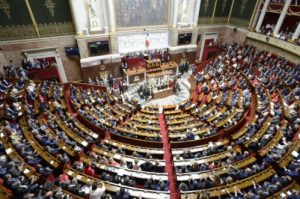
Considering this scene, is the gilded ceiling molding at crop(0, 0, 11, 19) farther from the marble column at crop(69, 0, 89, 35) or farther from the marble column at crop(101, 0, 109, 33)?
the marble column at crop(101, 0, 109, 33)

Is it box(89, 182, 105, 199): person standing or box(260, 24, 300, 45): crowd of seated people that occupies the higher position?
box(260, 24, 300, 45): crowd of seated people

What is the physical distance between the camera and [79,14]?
44.1ft

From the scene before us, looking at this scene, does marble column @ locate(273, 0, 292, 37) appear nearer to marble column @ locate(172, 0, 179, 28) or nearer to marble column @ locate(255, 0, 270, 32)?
marble column @ locate(255, 0, 270, 32)

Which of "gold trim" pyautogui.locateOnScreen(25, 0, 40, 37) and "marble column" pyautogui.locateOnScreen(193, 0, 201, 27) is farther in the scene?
"marble column" pyautogui.locateOnScreen(193, 0, 201, 27)

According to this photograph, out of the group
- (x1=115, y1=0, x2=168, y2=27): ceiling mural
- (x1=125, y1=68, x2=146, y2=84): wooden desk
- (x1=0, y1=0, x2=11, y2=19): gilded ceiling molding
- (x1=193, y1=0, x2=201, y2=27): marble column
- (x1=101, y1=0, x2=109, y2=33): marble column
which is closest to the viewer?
Result: (x1=0, y1=0, x2=11, y2=19): gilded ceiling molding

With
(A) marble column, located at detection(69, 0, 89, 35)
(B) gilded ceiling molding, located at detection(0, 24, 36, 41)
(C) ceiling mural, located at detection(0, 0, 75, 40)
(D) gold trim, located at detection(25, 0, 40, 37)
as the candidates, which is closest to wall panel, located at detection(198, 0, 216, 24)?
(A) marble column, located at detection(69, 0, 89, 35)

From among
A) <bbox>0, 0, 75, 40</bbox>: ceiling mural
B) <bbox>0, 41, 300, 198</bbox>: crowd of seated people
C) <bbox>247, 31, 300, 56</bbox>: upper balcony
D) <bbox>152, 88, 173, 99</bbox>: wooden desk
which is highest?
<bbox>0, 0, 75, 40</bbox>: ceiling mural

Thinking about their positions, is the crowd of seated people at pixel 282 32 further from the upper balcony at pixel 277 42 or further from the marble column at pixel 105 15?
the marble column at pixel 105 15

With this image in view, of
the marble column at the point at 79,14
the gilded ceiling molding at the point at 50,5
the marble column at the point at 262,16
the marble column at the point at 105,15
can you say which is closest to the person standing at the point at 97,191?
the marble column at the point at 79,14

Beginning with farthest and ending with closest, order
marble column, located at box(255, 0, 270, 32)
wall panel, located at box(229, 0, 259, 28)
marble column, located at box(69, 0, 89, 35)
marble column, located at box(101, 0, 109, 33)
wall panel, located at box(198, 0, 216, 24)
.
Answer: wall panel, located at box(198, 0, 216, 24) → wall panel, located at box(229, 0, 259, 28) → marble column, located at box(255, 0, 270, 32) → marble column, located at box(101, 0, 109, 33) → marble column, located at box(69, 0, 89, 35)

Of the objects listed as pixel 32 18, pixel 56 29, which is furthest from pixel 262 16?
pixel 32 18

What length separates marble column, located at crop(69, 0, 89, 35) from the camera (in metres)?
13.1

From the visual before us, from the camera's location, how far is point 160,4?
15930 millimetres

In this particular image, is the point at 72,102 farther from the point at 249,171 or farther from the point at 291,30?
the point at 291,30
